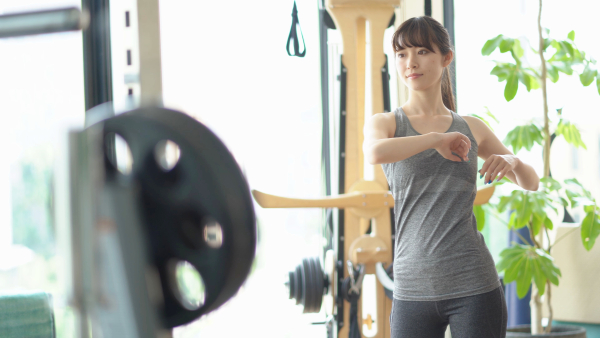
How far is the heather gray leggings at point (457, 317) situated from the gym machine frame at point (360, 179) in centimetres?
Answer: 51

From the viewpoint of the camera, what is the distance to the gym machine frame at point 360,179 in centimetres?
158

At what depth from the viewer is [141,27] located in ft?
1.51

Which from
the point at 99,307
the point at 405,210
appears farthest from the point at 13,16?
the point at 405,210

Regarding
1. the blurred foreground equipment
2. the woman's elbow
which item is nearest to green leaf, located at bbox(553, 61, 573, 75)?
the woman's elbow

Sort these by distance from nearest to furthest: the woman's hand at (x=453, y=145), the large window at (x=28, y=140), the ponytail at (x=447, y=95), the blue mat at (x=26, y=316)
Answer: the woman's hand at (x=453, y=145) < the ponytail at (x=447, y=95) < the blue mat at (x=26, y=316) < the large window at (x=28, y=140)

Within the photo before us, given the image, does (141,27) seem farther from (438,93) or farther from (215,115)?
(215,115)

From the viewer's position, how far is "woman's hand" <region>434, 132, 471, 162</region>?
39.9 inches

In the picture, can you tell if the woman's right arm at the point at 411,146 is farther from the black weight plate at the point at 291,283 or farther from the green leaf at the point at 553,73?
the green leaf at the point at 553,73

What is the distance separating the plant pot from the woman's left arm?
99 cm

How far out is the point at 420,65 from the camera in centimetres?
111

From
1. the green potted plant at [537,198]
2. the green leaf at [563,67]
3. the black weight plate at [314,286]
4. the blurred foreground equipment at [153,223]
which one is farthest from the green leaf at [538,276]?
the blurred foreground equipment at [153,223]

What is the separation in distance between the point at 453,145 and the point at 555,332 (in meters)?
1.47

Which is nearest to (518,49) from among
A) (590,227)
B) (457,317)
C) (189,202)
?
(590,227)

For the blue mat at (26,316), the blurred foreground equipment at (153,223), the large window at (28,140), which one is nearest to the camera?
the blurred foreground equipment at (153,223)
